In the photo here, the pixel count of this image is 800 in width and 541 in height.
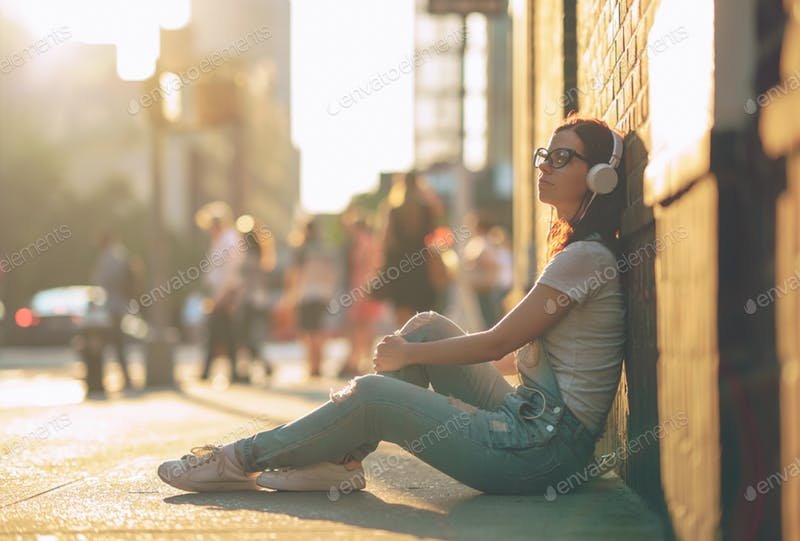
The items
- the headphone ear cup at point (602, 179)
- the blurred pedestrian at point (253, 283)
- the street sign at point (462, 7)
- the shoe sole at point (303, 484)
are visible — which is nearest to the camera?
the headphone ear cup at point (602, 179)

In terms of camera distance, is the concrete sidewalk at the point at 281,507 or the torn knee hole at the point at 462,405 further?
the torn knee hole at the point at 462,405

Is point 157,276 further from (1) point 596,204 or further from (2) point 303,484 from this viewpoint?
(1) point 596,204

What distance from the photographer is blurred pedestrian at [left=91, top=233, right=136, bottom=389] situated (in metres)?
13.9

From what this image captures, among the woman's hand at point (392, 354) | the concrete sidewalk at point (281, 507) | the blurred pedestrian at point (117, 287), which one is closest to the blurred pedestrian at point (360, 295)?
the blurred pedestrian at point (117, 287)

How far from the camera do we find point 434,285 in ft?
37.4

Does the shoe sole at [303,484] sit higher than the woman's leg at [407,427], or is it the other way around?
the woman's leg at [407,427]

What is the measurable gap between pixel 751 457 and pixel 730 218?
493 mm

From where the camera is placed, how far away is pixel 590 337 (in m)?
4.31

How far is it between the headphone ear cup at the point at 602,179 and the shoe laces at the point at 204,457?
1.56 m

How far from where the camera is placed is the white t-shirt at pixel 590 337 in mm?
4160

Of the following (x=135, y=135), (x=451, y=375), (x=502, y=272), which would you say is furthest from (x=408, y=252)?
(x=135, y=135)

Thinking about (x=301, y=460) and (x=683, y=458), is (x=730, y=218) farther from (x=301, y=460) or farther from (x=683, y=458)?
(x=301, y=460)

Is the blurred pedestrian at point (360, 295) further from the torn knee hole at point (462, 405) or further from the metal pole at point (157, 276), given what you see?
the torn knee hole at point (462, 405)

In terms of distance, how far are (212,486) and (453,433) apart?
91 centimetres
